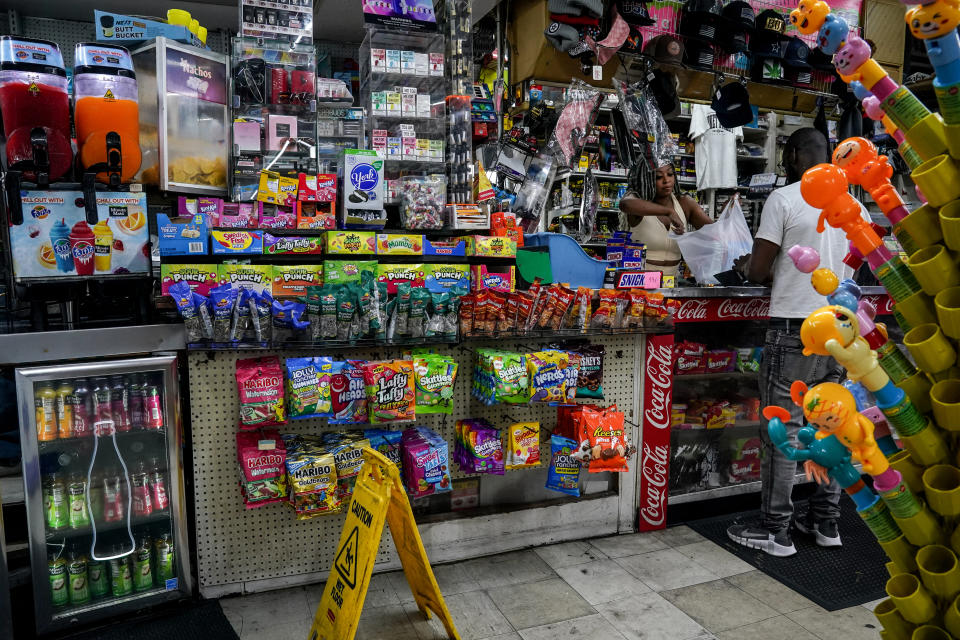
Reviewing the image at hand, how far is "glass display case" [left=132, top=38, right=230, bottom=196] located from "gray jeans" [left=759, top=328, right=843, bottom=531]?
2.94m

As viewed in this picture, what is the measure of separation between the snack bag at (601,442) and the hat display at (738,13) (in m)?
3.23

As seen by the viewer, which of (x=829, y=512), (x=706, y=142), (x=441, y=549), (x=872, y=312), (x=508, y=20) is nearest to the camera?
(x=872, y=312)

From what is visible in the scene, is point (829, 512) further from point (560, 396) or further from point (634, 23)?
point (634, 23)

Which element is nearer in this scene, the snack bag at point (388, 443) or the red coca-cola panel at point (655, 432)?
the snack bag at point (388, 443)

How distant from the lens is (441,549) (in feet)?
9.95

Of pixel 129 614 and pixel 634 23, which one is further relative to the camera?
pixel 634 23

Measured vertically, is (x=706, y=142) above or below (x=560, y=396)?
above

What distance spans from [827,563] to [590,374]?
4.90 feet

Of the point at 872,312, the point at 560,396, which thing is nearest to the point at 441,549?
the point at 560,396

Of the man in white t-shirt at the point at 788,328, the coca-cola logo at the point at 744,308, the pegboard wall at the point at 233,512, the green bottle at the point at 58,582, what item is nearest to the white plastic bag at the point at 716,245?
the coca-cola logo at the point at 744,308

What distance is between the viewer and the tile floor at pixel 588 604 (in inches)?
98.5

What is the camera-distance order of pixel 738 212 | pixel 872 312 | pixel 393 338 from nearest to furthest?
pixel 872 312 < pixel 393 338 < pixel 738 212

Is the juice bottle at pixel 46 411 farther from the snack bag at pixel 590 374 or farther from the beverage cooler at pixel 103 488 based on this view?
the snack bag at pixel 590 374

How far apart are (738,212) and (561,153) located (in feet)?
4.18
